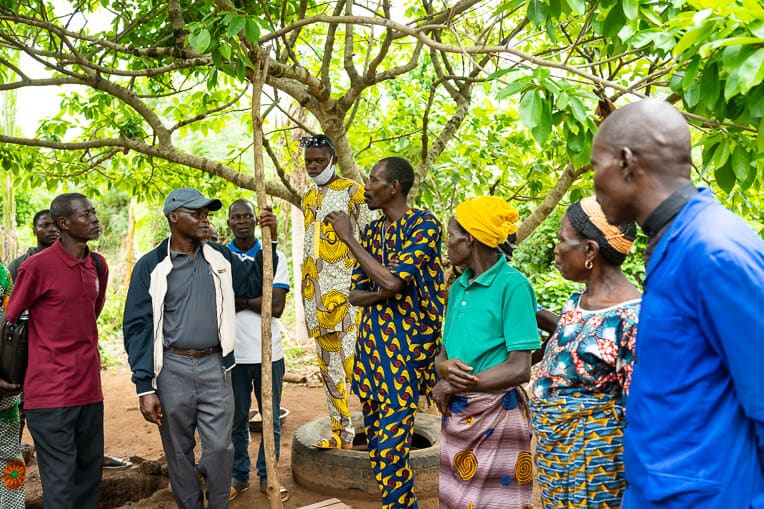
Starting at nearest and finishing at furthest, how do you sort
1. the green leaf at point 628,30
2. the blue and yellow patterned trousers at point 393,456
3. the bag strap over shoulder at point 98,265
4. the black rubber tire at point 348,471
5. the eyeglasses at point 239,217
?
the green leaf at point 628,30
the blue and yellow patterned trousers at point 393,456
the bag strap over shoulder at point 98,265
the black rubber tire at point 348,471
the eyeglasses at point 239,217

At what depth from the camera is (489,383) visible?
2895mm

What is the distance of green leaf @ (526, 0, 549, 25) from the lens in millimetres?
2666

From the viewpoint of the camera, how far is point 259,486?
4844 millimetres

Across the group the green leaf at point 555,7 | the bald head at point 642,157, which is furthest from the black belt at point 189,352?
the bald head at point 642,157

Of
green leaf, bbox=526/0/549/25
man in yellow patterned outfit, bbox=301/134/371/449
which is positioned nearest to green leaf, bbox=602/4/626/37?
green leaf, bbox=526/0/549/25

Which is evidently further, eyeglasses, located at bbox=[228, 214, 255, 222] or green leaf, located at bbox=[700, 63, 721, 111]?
eyeglasses, located at bbox=[228, 214, 255, 222]

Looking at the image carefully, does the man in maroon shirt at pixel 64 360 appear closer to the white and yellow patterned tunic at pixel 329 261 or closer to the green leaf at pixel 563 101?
the white and yellow patterned tunic at pixel 329 261

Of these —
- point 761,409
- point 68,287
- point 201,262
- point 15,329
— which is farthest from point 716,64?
point 15,329

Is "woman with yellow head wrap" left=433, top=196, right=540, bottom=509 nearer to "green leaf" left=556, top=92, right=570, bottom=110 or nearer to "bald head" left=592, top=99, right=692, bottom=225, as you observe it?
"green leaf" left=556, top=92, right=570, bottom=110

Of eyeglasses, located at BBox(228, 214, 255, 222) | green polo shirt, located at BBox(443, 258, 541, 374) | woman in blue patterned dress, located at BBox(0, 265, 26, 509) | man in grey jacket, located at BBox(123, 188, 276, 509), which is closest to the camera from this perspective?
green polo shirt, located at BBox(443, 258, 541, 374)

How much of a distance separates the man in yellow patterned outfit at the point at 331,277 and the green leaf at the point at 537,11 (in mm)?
2111

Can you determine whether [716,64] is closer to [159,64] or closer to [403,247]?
[403,247]

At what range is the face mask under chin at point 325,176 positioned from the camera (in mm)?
4637

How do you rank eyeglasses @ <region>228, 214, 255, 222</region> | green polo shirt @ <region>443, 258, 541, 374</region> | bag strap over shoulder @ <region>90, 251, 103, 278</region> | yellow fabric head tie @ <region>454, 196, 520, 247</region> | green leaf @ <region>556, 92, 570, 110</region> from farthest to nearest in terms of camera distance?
eyeglasses @ <region>228, 214, 255, 222</region> → bag strap over shoulder @ <region>90, 251, 103, 278</region> → yellow fabric head tie @ <region>454, 196, 520, 247</region> → green polo shirt @ <region>443, 258, 541, 374</region> → green leaf @ <region>556, 92, 570, 110</region>
